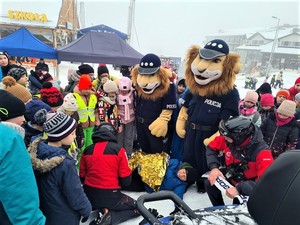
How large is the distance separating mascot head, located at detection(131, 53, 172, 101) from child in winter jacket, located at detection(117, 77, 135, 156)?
286 mm

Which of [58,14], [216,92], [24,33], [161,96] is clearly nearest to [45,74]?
[24,33]

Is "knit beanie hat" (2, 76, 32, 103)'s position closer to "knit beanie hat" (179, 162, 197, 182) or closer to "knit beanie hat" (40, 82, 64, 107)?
"knit beanie hat" (40, 82, 64, 107)

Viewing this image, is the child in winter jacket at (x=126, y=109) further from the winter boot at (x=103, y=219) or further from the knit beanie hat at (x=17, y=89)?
the winter boot at (x=103, y=219)

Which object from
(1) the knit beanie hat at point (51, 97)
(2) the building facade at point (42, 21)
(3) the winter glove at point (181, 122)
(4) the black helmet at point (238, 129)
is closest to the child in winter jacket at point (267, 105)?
(3) the winter glove at point (181, 122)

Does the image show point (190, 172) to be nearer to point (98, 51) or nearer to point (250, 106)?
point (250, 106)

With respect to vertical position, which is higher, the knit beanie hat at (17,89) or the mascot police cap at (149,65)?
the mascot police cap at (149,65)

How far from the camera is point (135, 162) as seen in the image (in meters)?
3.53

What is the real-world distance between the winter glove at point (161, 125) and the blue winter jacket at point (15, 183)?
2284 millimetres

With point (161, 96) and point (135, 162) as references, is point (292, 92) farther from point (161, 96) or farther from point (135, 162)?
point (135, 162)

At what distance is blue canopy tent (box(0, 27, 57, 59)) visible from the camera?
657 cm

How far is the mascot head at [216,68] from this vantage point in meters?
3.16

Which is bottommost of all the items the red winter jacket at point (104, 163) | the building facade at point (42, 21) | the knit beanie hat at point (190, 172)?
the knit beanie hat at point (190, 172)

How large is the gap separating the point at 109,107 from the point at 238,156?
2.11 m

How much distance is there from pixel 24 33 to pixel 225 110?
6.26 metres
